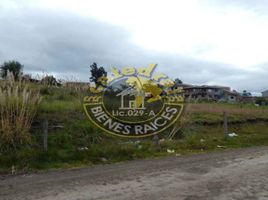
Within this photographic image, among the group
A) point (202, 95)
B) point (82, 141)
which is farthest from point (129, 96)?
point (202, 95)

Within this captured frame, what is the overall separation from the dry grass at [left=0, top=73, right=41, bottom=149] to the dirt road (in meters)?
1.60

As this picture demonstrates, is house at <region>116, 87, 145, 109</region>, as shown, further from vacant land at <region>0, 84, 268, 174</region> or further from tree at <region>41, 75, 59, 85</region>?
tree at <region>41, 75, 59, 85</region>

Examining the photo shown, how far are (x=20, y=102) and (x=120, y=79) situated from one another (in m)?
5.18

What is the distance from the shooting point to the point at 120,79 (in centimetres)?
1264

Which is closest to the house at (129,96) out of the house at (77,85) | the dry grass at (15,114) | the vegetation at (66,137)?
the house at (77,85)

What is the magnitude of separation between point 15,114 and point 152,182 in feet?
13.5

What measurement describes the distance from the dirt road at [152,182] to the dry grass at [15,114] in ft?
5.25

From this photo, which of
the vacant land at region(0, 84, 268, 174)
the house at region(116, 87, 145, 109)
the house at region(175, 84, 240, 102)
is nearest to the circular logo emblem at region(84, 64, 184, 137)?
the house at region(116, 87, 145, 109)

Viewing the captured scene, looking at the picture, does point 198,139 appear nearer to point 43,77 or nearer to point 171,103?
point 171,103

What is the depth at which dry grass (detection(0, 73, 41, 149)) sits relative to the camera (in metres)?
7.57

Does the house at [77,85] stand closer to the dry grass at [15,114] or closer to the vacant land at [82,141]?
the vacant land at [82,141]

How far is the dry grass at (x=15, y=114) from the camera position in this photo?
757 centimetres

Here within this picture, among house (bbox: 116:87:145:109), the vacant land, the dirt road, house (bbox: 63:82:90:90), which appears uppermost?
house (bbox: 63:82:90:90)

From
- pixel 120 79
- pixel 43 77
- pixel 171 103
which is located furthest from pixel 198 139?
pixel 43 77
